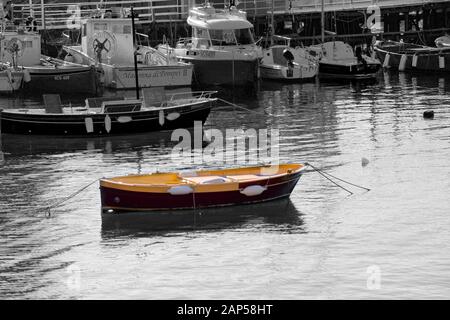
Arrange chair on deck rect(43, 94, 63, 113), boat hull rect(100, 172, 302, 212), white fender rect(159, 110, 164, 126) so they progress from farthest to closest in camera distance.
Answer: white fender rect(159, 110, 164, 126), chair on deck rect(43, 94, 63, 113), boat hull rect(100, 172, 302, 212)

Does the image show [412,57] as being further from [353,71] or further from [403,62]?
[353,71]

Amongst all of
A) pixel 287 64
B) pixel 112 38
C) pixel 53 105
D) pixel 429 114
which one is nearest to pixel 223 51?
pixel 287 64

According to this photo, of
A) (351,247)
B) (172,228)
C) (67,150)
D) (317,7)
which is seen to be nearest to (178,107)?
(67,150)

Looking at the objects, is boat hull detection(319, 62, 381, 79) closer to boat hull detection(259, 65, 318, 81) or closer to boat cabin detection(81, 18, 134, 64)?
boat hull detection(259, 65, 318, 81)

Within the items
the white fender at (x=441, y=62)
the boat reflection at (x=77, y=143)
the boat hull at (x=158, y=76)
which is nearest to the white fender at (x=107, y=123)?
the boat reflection at (x=77, y=143)

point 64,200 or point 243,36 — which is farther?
point 243,36

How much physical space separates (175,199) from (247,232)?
3240 mm

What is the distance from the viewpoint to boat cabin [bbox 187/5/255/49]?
242ft

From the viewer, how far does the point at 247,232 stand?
32625 mm

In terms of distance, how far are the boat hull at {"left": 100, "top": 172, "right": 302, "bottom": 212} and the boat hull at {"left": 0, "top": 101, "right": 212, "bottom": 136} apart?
1556 centimetres

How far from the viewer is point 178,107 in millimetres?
50906

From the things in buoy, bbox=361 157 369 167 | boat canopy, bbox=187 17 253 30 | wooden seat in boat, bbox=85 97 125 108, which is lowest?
buoy, bbox=361 157 369 167

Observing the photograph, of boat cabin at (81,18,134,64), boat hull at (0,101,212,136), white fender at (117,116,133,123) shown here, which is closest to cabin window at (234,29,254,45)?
boat cabin at (81,18,134,64)

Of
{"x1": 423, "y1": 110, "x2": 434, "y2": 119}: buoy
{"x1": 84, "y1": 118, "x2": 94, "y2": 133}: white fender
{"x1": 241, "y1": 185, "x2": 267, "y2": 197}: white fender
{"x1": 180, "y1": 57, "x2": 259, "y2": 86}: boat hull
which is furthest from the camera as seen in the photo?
{"x1": 180, "y1": 57, "x2": 259, "y2": 86}: boat hull
